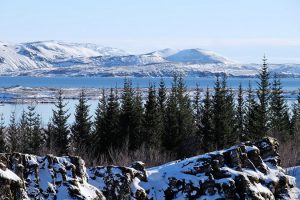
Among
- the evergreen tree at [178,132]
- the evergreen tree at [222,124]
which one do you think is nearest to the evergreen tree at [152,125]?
the evergreen tree at [178,132]

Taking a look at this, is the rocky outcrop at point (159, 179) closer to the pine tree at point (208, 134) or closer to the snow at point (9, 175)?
the snow at point (9, 175)

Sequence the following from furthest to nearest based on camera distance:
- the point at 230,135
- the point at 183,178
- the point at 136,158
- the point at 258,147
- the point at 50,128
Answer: the point at 50,128 → the point at 230,135 → the point at 136,158 → the point at 258,147 → the point at 183,178

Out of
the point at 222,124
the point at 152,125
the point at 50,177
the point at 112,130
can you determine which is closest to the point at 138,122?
the point at 152,125

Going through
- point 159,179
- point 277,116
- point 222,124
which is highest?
point 159,179

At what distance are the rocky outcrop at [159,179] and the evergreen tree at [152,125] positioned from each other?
25.7 metres

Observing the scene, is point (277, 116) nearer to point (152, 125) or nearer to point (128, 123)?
point (152, 125)

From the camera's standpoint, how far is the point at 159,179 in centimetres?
1994

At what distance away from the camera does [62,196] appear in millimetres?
18156

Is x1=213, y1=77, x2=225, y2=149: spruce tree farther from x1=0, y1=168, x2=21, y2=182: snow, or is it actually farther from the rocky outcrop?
x1=0, y1=168, x2=21, y2=182: snow

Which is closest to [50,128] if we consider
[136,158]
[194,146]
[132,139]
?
[132,139]

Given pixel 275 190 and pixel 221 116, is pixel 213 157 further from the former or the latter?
pixel 221 116

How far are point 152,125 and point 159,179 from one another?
28.3 metres

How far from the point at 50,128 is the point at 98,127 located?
9.32 meters

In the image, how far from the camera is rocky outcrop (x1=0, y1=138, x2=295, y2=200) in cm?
1814
